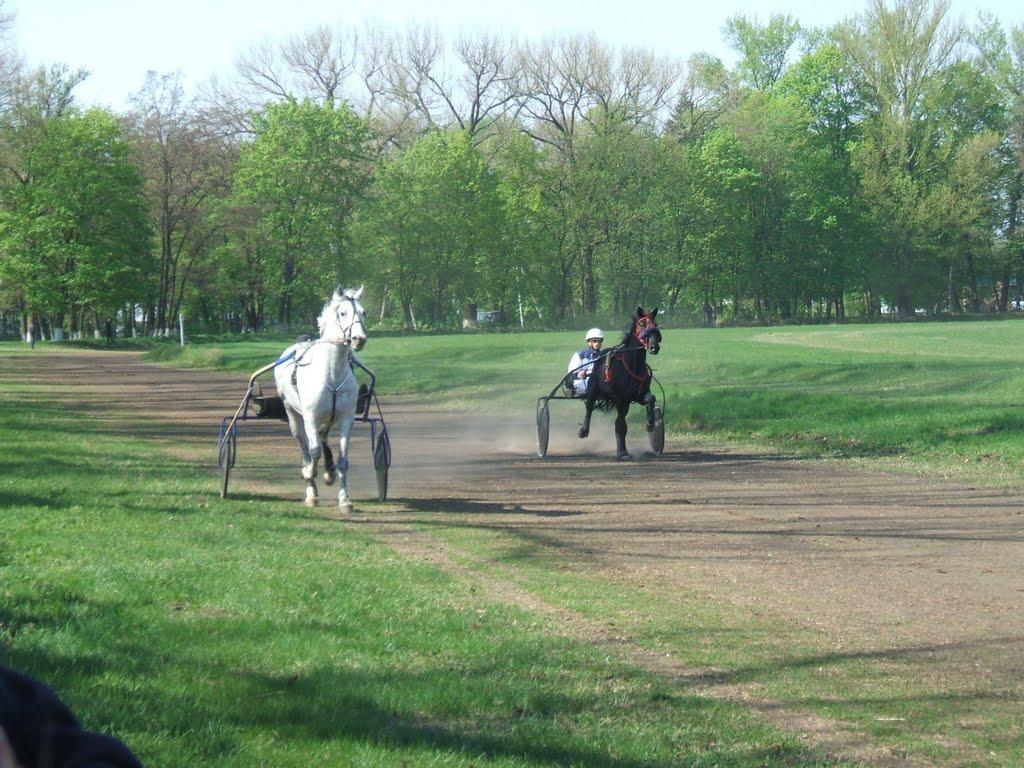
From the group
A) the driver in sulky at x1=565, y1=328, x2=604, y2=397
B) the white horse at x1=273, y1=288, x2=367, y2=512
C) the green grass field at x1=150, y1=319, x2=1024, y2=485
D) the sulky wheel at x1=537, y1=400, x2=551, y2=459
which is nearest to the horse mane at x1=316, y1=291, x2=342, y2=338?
the white horse at x1=273, y1=288, x2=367, y2=512

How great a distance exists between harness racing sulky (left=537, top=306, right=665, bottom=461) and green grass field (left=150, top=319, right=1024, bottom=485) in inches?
92.7

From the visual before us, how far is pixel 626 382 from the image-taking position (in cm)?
1839

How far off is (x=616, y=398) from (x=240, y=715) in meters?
13.5

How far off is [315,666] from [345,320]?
682 centimetres

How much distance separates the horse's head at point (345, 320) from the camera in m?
12.5

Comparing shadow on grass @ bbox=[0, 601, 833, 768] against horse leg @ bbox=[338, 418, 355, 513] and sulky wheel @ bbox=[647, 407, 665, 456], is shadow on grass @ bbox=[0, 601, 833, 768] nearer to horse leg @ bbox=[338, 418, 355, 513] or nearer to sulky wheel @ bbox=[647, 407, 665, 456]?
horse leg @ bbox=[338, 418, 355, 513]

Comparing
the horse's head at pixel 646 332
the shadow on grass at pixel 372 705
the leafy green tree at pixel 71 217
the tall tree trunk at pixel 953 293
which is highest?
the leafy green tree at pixel 71 217

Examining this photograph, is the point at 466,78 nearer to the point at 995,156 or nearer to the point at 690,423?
the point at 995,156

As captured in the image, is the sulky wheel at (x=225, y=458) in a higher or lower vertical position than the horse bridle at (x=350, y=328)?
lower

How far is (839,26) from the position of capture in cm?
7794

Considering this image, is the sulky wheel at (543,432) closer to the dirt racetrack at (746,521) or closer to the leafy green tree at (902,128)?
the dirt racetrack at (746,521)

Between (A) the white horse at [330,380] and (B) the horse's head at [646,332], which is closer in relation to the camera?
(A) the white horse at [330,380]

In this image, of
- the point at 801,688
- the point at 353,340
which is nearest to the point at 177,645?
the point at 801,688

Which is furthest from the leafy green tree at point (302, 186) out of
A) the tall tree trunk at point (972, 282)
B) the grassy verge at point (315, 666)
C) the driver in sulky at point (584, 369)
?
the grassy verge at point (315, 666)
